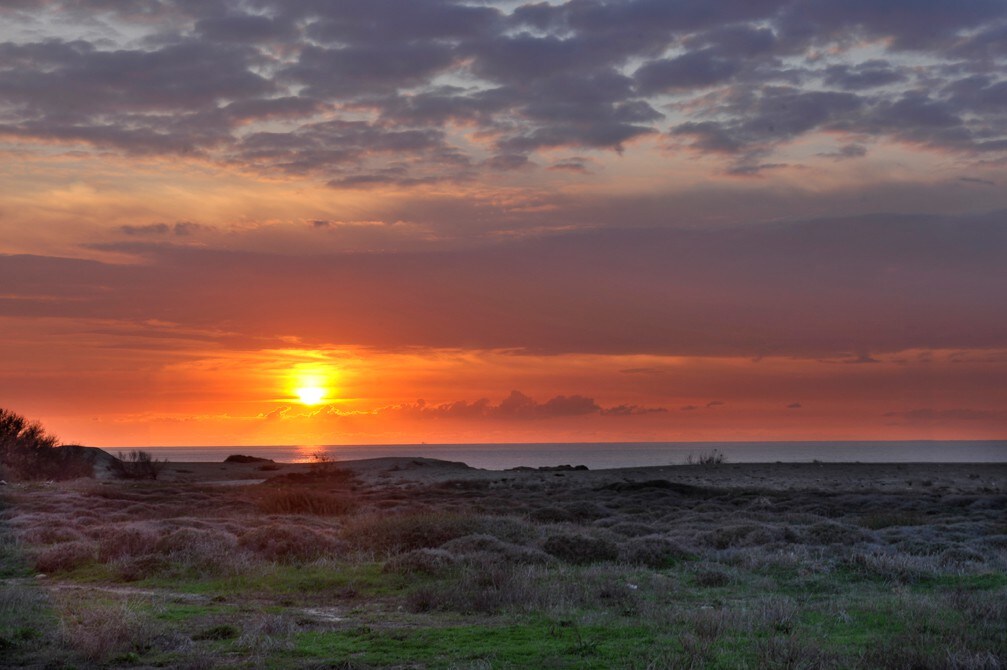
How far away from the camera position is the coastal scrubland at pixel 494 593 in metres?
11.5

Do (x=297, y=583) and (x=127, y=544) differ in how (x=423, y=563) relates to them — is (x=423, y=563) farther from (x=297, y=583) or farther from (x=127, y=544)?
(x=127, y=544)

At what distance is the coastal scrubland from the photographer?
11.5m

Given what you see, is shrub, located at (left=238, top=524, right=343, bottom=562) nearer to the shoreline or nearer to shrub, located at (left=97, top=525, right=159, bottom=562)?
shrub, located at (left=97, top=525, right=159, bottom=562)

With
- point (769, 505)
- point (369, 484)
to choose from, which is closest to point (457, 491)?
point (369, 484)

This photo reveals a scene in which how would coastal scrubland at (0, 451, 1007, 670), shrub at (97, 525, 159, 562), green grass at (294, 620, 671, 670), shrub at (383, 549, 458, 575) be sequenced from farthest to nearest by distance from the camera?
shrub at (97, 525, 159, 562) → shrub at (383, 549, 458, 575) → coastal scrubland at (0, 451, 1007, 670) → green grass at (294, 620, 671, 670)

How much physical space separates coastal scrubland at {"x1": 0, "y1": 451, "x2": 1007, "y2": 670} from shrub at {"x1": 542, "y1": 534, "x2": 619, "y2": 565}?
7 centimetres

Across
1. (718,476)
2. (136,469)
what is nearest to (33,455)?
(136,469)

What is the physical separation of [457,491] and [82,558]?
121 ft

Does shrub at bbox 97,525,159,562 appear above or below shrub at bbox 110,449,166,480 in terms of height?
above

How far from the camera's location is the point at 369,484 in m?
68.2

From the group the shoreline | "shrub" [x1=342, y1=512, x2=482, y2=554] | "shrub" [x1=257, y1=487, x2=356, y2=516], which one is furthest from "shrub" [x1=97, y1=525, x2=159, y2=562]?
the shoreline

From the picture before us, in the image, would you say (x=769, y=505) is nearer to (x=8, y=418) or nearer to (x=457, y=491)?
(x=457, y=491)

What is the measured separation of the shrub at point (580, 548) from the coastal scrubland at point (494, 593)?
74 mm

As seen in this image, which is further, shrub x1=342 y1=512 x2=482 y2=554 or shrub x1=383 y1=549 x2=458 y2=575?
shrub x1=342 y1=512 x2=482 y2=554
